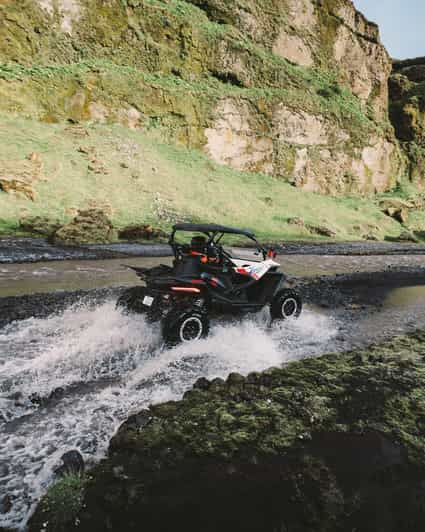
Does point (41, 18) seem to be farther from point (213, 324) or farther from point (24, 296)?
point (213, 324)

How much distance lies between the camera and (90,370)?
198 inches

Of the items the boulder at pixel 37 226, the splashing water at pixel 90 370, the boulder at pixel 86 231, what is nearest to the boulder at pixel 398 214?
the boulder at pixel 86 231

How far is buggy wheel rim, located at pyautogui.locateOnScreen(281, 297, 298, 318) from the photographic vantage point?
7536 mm

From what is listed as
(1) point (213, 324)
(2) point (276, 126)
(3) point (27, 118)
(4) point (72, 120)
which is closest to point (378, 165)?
(2) point (276, 126)

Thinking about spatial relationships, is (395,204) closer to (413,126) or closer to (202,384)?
(413,126)

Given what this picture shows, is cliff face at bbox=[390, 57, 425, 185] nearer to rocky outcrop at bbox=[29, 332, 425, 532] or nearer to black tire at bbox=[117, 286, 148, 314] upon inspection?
black tire at bbox=[117, 286, 148, 314]

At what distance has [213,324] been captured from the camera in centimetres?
701

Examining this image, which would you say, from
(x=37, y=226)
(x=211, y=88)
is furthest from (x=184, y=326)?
(x=211, y=88)

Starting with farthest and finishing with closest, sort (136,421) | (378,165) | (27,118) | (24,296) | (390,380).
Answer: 1. (378,165)
2. (27,118)
3. (24,296)
4. (390,380)
5. (136,421)

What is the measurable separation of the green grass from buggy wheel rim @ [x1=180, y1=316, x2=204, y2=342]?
52.0 ft

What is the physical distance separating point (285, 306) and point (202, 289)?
2.38 meters

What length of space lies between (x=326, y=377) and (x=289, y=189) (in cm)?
3357

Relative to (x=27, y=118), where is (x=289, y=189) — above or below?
below

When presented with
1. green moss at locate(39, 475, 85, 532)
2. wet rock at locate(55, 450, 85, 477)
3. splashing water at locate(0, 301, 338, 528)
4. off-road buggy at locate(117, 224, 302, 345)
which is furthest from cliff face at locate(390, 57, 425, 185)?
green moss at locate(39, 475, 85, 532)
